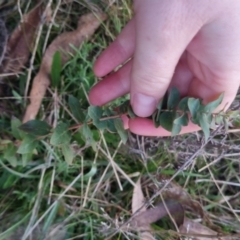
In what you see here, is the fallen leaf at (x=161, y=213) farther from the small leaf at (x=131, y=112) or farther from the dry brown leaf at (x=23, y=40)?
the dry brown leaf at (x=23, y=40)

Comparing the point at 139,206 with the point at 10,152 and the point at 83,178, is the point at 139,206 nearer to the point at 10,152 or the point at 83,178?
the point at 83,178

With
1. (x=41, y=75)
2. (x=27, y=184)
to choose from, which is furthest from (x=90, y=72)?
(x=27, y=184)

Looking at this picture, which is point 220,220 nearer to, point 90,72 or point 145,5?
point 90,72

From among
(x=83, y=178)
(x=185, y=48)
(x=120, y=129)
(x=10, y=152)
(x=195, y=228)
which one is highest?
(x=185, y=48)

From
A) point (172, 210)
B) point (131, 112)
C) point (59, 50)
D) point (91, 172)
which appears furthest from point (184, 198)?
point (59, 50)

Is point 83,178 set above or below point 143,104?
below

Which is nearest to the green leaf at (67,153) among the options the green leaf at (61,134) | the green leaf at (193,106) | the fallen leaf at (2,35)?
the green leaf at (61,134)
